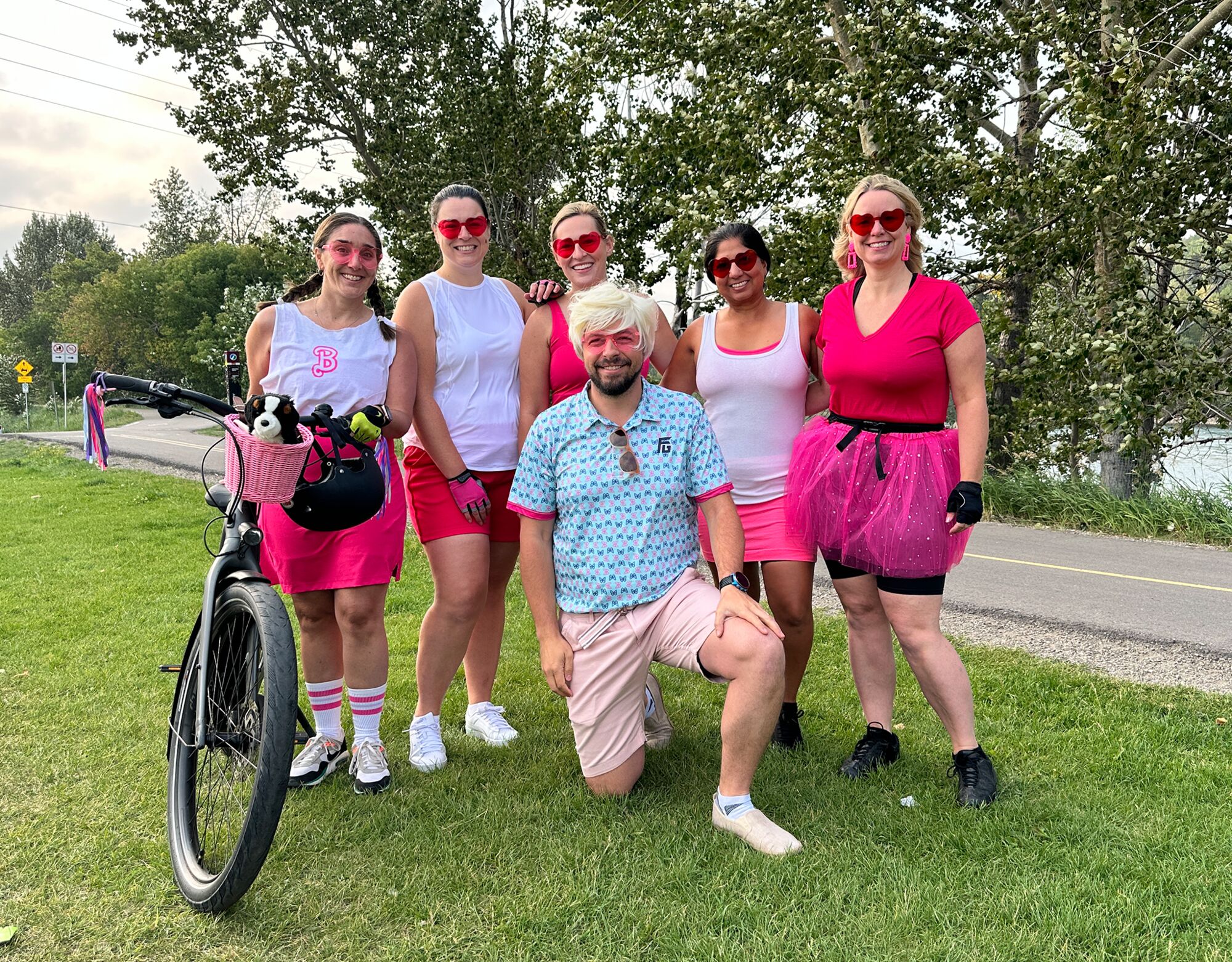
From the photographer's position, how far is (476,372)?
385cm

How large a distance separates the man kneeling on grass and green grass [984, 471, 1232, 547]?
8950 millimetres

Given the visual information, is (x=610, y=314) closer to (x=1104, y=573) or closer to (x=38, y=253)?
(x=1104, y=573)

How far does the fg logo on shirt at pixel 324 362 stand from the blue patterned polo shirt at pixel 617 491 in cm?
76

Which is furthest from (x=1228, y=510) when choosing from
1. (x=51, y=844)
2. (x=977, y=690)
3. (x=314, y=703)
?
(x=51, y=844)

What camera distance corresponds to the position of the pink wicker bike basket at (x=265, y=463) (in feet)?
9.60

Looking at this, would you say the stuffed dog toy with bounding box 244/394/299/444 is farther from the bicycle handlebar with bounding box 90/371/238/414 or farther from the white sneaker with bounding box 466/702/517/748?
the white sneaker with bounding box 466/702/517/748

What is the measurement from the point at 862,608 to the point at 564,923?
5.45 ft

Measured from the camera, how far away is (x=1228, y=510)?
10336 mm

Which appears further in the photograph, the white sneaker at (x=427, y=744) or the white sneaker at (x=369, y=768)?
the white sneaker at (x=427, y=744)

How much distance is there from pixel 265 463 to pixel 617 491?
1.13 metres

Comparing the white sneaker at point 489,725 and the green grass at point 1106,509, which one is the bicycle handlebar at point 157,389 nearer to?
the white sneaker at point 489,725

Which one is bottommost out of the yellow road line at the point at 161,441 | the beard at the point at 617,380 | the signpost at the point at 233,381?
the yellow road line at the point at 161,441

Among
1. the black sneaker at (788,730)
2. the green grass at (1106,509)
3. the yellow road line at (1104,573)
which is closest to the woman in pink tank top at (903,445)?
the black sneaker at (788,730)

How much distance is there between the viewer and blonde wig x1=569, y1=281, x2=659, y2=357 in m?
3.24
